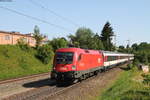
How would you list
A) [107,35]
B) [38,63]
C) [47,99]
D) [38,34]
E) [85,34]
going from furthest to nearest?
[107,35], [85,34], [38,34], [38,63], [47,99]

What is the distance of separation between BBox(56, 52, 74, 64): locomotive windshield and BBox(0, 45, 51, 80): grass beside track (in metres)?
7.59

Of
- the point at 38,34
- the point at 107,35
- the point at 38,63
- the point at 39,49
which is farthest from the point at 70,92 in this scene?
the point at 107,35

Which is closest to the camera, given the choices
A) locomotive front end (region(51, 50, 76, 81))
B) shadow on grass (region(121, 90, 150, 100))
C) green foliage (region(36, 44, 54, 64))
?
shadow on grass (region(121, 90, 150, 100))

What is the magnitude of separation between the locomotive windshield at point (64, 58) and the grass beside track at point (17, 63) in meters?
7.59

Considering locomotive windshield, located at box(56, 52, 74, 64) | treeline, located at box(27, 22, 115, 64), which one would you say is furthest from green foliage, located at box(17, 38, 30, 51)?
locomotive windshield, located at box(56, 52, 74, 64)

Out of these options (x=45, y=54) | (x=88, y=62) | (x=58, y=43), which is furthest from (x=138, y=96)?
(x=58, y=43)

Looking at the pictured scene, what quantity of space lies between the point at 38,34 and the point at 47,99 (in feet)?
94.7

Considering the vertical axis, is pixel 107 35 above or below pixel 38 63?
above

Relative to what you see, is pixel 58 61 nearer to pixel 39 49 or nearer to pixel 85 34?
pixel 39 49

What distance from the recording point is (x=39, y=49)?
34469 mm

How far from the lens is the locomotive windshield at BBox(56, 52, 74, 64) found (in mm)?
17219

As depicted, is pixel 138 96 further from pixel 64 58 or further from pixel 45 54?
pixel 45 54

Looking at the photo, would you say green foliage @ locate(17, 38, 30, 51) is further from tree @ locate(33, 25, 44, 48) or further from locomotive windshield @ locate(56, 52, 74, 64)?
locomotive windshield @ locate(56, 52, 74, 64)

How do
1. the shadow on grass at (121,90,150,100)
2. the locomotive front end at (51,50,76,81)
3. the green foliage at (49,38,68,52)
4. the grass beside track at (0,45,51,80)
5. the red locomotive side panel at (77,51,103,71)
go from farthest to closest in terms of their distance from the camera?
the green foliage at (49,38,68,52) → the grass beside track at (0,45,51,80) → the red locomotive side panel at (77,51,103,71) → the locomotive front end at (51,50,76,81) → the shadow on grass at (121,90,150,100)
